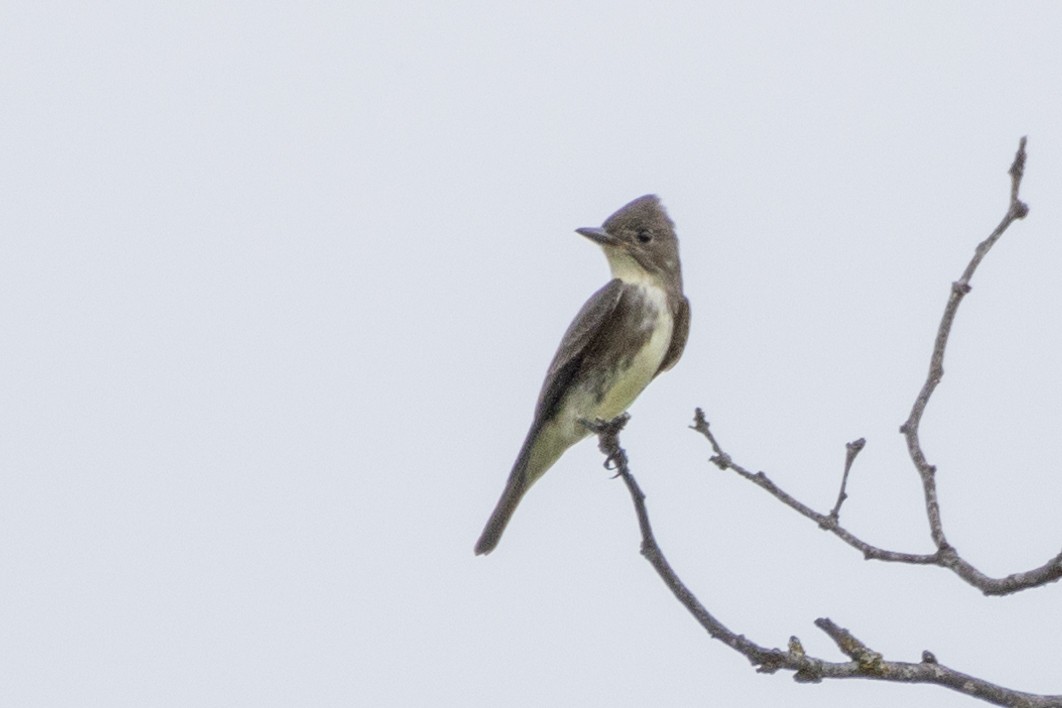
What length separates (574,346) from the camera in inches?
358

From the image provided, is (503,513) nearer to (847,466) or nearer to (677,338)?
(677,338)

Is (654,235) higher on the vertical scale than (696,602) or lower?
higher

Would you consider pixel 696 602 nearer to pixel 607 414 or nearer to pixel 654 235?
pixel 607 414

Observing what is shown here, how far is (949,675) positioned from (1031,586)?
34cm

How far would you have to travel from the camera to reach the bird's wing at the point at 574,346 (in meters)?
9.11

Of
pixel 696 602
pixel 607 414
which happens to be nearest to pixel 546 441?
pixel 607 414

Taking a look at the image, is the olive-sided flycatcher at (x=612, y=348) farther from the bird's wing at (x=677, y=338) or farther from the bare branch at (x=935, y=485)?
the bare branch at (x=935, y=485)

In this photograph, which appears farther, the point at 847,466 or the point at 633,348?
the point at 633,348

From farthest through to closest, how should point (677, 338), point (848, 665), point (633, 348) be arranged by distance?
point (677, 338)
point (633, 348)
point (848, 665)

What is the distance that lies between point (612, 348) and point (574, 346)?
0.22 metres

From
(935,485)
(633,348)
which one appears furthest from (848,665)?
(633,348)

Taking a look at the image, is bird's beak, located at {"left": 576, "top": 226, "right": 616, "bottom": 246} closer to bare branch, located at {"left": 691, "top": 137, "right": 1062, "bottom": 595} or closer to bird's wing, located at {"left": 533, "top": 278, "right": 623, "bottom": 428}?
bird's wing, located at {"left": 533, "top": 278, "right": 623, "bottom": 428}

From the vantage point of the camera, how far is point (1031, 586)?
413cm

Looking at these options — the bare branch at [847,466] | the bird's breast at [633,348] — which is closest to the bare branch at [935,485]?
the bare branch at [847,466]
